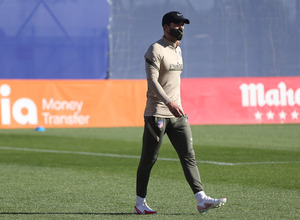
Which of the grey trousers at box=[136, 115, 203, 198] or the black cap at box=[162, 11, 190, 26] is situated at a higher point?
the black cap at box=[162, 11, 190, 26]

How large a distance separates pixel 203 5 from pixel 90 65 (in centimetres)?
559

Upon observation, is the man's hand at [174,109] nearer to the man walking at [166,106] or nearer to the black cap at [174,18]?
the man walking at [166,106]

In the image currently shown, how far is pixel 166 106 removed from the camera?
309 inches

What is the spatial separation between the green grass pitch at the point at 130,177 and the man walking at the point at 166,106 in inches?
17.3

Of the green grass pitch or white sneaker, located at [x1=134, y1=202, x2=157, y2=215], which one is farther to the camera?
the green grass pitch

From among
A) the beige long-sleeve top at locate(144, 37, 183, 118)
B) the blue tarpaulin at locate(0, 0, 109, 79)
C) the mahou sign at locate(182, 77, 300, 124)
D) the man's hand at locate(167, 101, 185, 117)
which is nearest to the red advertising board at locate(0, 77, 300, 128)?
the mahou sign at locate(182, 77, 300, 124)

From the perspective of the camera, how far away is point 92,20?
1211 inches

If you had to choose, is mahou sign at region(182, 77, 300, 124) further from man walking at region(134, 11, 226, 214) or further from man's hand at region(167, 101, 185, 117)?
man's hand at region(167, 101, 185, 117)

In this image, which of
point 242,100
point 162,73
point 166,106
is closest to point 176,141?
point 166,106

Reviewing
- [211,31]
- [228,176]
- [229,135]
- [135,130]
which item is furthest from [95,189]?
[211,31]

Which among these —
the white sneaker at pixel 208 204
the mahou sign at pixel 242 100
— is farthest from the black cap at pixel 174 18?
the mahou sign at pixel 242 100

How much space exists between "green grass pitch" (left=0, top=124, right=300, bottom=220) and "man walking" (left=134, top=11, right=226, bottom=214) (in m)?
0.44

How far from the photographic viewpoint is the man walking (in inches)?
304

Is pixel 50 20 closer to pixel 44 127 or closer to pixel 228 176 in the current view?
pixel 44 127
